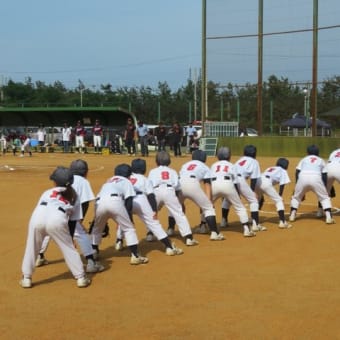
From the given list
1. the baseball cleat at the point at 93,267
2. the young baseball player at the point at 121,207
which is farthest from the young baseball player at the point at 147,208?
the baseball cleat at the point at 93,267

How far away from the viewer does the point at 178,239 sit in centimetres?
1027

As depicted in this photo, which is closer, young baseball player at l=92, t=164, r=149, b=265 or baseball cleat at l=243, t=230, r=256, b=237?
young baseball player at l=92, t=164, r=149, b=265

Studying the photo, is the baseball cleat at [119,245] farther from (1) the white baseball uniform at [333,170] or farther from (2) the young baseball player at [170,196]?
(1) the white baseball uniform at [333,170]

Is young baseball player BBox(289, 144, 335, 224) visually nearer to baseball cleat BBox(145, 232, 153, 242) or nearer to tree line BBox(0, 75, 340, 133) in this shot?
baseball cleat BBox(145, 232, 153, 242)

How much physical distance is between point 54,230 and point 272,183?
17.9 feet

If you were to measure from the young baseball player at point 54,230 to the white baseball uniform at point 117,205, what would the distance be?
902 millimetres

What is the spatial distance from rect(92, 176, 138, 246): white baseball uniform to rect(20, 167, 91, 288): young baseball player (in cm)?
90

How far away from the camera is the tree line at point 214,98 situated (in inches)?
1292

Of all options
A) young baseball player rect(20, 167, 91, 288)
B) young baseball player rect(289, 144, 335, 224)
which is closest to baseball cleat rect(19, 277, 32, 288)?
young baseball player rect(20, 167, 91, 288)

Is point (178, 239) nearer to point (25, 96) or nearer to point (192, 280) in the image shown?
point (192, 280)

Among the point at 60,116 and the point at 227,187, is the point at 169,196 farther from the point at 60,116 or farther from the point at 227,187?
the point at 60,116

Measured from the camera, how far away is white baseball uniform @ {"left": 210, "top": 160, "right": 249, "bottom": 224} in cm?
1033

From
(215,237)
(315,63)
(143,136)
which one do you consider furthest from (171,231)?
(315,63)

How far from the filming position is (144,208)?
29.0 feet
